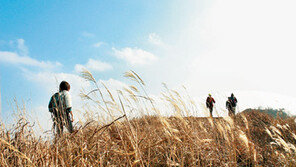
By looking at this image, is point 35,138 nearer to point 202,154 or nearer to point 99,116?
A: point 99,116

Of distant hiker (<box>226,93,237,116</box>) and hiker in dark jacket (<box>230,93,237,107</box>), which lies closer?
distant hiker (<box>226,93,237,116</box>)

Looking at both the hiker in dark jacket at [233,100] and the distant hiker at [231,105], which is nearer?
the distant hiker at [231,105]

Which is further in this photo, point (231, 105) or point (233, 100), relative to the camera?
point (233, 100)

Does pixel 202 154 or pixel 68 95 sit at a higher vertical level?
pixel 68 95

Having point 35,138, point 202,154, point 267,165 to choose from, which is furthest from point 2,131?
point 267,165

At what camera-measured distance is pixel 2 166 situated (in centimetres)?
175

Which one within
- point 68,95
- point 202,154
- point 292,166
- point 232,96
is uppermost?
point 232,96

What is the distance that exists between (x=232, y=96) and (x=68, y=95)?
1076 cm

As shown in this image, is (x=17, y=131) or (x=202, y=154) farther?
(x=17, y=131)

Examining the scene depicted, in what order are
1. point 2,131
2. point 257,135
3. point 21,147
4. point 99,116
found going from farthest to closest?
1. point 257,135
2. point 99,116
3. point 2,131
4. point 21,147

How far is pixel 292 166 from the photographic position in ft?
7.63

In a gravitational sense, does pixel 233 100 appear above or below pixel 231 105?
above

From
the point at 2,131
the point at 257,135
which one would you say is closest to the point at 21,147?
the point at 2,131

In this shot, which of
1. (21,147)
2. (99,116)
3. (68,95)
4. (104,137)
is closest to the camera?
(21,147)
